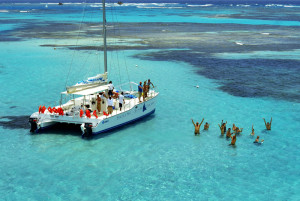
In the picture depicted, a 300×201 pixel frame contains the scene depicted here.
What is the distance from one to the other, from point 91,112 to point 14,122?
245 inches

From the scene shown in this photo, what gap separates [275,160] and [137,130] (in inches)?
388

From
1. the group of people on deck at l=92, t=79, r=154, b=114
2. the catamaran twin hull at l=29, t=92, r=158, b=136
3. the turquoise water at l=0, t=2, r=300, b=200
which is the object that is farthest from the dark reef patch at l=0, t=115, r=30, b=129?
the group of people on deck at l=92, t=79, r=154, b=114

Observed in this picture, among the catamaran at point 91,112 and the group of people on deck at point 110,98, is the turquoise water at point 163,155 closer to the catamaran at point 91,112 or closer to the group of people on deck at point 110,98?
the catamaran at point 91,112

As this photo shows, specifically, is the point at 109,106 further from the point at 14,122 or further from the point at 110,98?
the point at 14,122

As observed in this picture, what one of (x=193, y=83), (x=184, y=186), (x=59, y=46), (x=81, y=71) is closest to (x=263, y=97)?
(x=193, y=83)

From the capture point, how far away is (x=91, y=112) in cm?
2628

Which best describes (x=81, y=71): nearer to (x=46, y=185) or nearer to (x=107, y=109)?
(x=107, y=109)

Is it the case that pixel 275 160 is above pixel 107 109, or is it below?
below

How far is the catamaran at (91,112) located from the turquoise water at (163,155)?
28.5 inches

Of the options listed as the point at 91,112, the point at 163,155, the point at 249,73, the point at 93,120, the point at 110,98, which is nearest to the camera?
the point at 163,155

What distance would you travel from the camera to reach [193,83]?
39.7 m

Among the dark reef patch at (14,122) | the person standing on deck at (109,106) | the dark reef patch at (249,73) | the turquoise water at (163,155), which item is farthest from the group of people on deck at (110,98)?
the dark reef patch at (249,73)

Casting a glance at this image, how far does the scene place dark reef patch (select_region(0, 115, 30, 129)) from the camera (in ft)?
86.7

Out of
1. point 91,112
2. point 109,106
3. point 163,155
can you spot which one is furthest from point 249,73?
point 163,155
